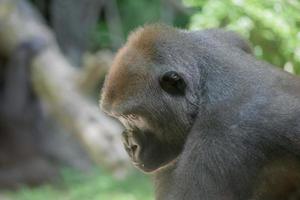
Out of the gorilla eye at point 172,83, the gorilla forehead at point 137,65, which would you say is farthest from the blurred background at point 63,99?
the gorilla eye at point 172,83

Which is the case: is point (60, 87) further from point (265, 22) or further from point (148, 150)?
point (148, 150)

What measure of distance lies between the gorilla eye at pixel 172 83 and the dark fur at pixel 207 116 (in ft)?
0.05

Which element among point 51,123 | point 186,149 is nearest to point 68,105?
point 51,123

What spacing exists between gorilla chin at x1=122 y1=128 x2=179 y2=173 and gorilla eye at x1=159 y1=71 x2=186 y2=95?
7.2 inches

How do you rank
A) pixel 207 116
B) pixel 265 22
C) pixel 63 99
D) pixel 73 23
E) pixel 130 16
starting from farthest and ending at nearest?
pixel 130 16, pixel 73 23, pixel 63 99, pixel 265 22, pixel 207 116

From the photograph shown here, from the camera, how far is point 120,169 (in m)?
4.66

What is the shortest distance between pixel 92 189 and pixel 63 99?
0.79m

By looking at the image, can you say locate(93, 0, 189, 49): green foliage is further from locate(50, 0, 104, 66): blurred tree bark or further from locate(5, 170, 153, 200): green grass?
locate(5, 170, 153, 200): green grass

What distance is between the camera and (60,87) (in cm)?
535

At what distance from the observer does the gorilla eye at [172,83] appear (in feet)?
6.74

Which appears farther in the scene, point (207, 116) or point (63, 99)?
point (63, 99)

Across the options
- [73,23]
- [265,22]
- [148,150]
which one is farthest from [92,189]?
[148,150]

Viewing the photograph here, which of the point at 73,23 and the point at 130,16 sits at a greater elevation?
the point at 73,23

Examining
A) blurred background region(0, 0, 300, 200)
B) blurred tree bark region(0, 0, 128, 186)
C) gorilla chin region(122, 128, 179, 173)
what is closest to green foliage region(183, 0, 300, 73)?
gorilla chin region(122, 128, 179, 173)
